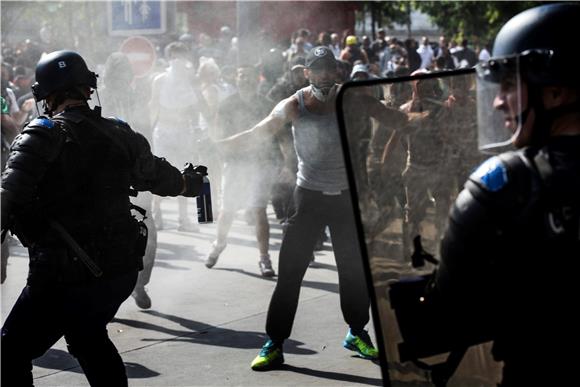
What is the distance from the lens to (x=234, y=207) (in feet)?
28.5

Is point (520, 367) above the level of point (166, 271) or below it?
above

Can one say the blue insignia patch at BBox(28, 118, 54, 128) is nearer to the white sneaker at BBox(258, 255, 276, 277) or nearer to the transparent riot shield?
the transparent riot shield

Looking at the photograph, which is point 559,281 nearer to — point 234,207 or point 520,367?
point 520,367

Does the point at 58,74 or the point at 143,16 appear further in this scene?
the point at 143,16

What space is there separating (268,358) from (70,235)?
1.98 m

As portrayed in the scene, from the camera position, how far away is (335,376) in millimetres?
5297

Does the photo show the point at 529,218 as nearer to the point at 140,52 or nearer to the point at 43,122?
the point at 43,122

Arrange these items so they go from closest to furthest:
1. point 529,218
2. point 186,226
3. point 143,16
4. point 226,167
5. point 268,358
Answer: point 529,218 < point 268,358 < point 226,167 < point 186,226 < point 143,16

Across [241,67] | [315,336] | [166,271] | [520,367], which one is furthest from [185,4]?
[520,367]

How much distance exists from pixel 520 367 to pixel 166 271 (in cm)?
635

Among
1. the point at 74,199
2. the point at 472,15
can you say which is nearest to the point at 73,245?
the point at 74,199

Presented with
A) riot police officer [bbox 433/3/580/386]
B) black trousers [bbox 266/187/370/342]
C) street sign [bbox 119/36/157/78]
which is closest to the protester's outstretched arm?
black trousers [bbox 266/187/370/342]

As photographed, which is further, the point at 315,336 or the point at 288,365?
the point at 315,336

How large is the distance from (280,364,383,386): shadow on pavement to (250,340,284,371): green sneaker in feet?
0.18
